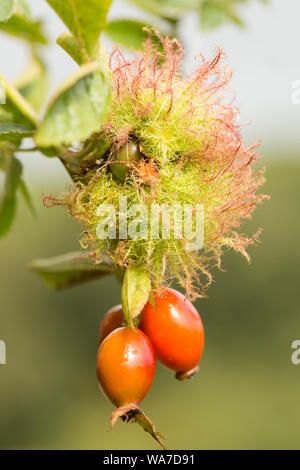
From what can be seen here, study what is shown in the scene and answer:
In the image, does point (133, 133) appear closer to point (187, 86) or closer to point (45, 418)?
point (187, 86)

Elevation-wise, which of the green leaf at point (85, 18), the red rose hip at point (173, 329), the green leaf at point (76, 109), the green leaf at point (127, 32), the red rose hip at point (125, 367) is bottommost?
the red rose hip at point (125, 367)

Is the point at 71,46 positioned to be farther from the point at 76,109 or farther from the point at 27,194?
the point at 27,194

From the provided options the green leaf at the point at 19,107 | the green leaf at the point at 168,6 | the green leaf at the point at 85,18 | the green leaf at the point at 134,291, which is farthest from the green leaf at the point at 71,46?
the green leaf at the point at 168,6


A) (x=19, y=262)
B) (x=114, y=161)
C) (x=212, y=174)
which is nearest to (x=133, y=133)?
(x=114, y=161)

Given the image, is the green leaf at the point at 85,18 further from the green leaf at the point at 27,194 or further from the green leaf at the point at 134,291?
the green leaf at the point at 27,194

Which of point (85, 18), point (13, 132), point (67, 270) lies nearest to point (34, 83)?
point (67, 270)

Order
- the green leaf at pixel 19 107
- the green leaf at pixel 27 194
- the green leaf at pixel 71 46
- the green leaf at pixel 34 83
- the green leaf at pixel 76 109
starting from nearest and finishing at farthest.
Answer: the green leaf at pixel 76 109 → the green leaf at pixel 71 46 → the green leaf at pixel 19 107 → the green leaf at pixel 27 194 → the green leaf at pixel 34 83

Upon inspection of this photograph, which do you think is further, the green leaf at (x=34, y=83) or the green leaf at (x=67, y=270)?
the green leaf at (x=34, y=83)

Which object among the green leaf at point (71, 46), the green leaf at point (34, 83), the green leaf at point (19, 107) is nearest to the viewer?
the green leaf at point (71, 46)
